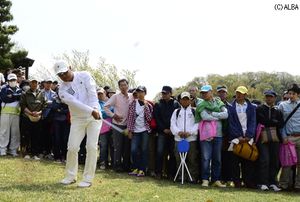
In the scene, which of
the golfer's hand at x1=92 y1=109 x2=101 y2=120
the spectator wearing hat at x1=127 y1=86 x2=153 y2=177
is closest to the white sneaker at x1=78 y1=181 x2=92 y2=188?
the golfer's hand at x1=92 y1=109 x2=101 y2=120

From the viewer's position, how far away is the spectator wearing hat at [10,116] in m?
12.4

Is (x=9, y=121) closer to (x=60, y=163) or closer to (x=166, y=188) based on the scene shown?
(x=60, y=163)

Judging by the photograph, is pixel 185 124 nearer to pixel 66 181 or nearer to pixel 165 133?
pixel 165 133

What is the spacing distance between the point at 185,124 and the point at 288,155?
239 cm

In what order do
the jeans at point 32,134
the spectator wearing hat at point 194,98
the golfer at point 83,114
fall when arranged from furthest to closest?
the jeans at point 32,134 → the spectator wearing hat at point 194,98 → the golfer at point 83,114

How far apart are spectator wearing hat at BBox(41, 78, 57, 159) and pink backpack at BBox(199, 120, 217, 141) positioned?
4548 mm

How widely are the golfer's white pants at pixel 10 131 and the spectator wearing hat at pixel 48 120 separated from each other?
0.71 metres

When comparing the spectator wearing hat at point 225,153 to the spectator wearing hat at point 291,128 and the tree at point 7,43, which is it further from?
the tree at point 7,43

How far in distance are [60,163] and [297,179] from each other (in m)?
5.87

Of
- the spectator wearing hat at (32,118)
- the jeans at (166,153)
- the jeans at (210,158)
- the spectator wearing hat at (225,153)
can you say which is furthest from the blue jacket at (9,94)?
the spectator wearing hat at (225,153)

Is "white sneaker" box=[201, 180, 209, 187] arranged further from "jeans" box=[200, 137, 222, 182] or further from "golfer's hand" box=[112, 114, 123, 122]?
"golfer's hand" box=[112, 114, 123, 122]

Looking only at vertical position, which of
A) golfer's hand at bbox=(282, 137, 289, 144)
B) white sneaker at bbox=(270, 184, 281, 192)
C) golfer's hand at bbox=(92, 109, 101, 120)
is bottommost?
white sneaker at bbox=(270, 184, 281, 192)

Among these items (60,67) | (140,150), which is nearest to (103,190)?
(60,67)

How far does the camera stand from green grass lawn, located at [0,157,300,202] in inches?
274
